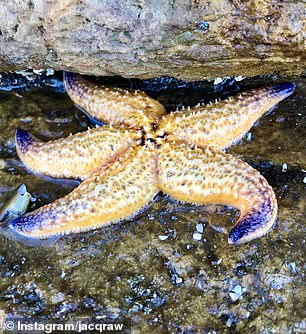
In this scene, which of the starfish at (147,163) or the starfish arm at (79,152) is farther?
the starfish arm at (79,152)

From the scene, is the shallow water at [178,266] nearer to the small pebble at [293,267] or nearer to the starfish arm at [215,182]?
the small pebble at [293,267]

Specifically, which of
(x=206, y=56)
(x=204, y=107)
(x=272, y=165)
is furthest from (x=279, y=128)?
(x=206, y=56)

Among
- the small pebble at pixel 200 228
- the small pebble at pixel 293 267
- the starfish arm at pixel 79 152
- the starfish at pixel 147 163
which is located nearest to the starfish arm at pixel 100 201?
the starfish at pixel 147 163

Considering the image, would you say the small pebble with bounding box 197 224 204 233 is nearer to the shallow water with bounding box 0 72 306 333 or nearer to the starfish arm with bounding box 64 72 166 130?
the shallow water with bounding box 0 72 306 333

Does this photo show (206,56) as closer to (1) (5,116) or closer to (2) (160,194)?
(2) (160,194)

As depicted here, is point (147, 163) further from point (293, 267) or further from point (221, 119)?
point (293, 267)

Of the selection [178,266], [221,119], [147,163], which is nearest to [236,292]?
[178,266]
